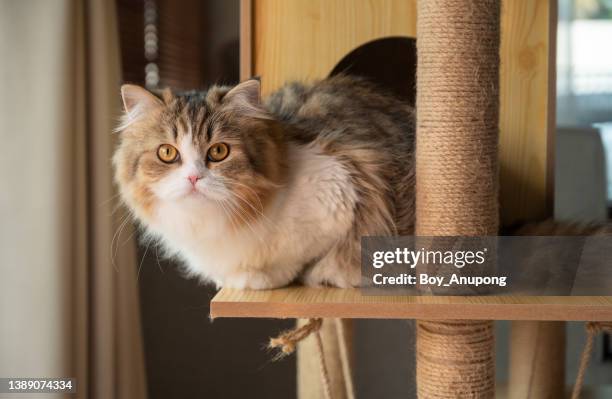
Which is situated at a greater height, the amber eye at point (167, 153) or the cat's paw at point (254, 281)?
the amber eye at point (167, 153)

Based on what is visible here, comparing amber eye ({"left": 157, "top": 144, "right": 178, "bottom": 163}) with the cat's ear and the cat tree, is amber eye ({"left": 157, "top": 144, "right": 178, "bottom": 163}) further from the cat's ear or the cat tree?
the cat tree

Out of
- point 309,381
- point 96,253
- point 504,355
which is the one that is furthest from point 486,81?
point 504,355

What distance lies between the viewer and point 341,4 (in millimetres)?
1466

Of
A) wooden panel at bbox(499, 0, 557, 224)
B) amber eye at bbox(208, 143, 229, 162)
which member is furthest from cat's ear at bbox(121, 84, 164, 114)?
wooden panel at bbox(499, 0, 557, 224)

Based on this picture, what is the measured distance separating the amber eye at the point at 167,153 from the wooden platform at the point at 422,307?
24 centimetres

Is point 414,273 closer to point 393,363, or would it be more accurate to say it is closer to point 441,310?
point 441,310

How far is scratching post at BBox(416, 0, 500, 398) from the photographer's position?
41.0 inches

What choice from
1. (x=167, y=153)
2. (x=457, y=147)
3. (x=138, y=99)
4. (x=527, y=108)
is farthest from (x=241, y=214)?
(x=527, y=108)

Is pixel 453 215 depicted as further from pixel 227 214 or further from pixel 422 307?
pixel 227 214

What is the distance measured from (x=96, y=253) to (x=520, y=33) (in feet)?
3.59

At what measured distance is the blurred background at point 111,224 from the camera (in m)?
1.36

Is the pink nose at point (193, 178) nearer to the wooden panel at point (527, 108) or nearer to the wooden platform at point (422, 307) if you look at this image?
the wooden platform at point (422, 307)

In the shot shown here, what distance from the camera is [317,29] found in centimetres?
147

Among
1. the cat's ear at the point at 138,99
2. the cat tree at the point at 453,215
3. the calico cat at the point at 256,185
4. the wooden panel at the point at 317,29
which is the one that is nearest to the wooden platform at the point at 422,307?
the cat tree at the point at 453,215
